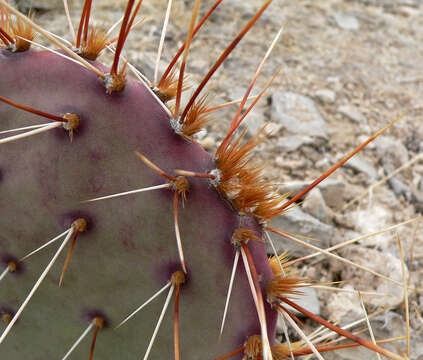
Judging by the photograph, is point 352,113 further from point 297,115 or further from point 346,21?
point 346,21

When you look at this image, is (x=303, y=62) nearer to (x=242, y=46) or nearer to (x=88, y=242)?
(x=242, y=46)

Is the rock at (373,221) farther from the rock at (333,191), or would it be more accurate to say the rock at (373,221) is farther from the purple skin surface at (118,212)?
the purple skin surface at (118,212)

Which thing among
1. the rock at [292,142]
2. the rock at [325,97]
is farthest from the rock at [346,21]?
the rock at [292,142]

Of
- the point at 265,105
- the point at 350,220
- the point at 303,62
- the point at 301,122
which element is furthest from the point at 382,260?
the point at 303,62

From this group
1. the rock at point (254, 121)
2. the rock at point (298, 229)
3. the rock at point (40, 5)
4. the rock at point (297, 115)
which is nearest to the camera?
the rock at point (298, 229)

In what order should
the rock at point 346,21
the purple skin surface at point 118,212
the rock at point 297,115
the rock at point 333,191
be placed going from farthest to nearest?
the rock at point 346,21
the rock at point 297,115
the rock at point 333,191
the purple skin surface at point 118,212

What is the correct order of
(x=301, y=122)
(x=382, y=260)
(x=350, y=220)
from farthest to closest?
1. (x=301, y=122)
2. (x=350, y=220)
3. (x=382, y=260)

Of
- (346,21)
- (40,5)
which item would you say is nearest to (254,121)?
(40,5)
